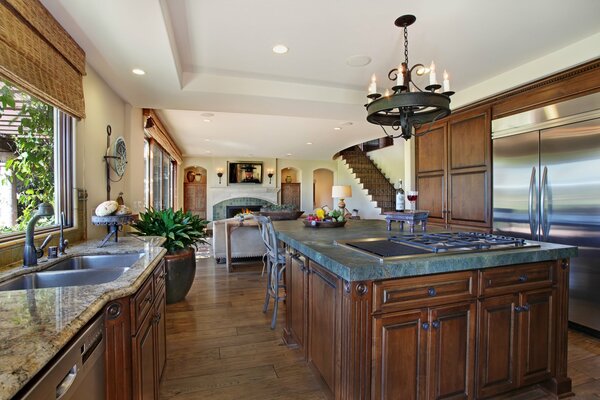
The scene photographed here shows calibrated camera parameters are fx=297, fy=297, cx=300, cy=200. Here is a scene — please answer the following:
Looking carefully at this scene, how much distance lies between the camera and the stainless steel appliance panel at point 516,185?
3018 millimetres

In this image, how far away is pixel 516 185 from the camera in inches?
125

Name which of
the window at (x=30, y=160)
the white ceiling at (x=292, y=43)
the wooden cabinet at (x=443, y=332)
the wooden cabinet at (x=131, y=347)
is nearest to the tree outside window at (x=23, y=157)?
the window at (x=30, y=160)

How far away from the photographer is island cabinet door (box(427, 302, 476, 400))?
5.12ft

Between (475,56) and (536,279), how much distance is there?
84.6 inches

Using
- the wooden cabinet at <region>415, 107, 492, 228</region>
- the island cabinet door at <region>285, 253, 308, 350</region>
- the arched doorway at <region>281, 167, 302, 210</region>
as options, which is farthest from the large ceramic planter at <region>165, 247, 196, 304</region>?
the arched doorway at <region>281, 167, 302, 210</region>

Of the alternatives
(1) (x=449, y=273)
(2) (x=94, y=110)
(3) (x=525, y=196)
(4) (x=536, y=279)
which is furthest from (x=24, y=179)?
(3) (x=525, y=196)

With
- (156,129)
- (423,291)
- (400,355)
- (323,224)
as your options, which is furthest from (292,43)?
(156,129)

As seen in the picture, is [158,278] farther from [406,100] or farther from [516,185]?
[516,185]

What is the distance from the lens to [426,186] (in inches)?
170

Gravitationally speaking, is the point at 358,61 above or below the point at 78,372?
above

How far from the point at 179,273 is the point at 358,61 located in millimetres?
3011

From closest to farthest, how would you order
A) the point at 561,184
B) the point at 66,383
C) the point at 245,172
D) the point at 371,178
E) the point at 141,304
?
the point at 66,383, the point at 141,304, the point at 561,184, the point at 371,178, the point at 245,172

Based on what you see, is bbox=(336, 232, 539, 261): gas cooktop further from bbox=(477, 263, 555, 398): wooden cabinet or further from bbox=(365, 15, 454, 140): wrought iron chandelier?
bbox=(365, 15, 454, 140): wrought iron chandelier

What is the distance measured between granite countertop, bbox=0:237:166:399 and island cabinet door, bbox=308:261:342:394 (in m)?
0.97
